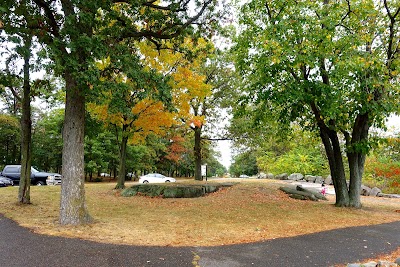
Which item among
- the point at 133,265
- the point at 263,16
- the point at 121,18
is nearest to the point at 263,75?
the point at 263,16

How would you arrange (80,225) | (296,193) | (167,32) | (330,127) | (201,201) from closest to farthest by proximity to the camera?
(80,225), (167,32), (330,127), (201,201), (296,193)

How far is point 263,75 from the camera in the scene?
10.1 meters

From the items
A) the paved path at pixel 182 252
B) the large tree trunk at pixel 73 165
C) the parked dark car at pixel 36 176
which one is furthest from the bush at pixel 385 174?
the parked dark car at pixel 36 176

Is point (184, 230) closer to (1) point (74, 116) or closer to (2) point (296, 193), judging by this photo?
(1) point (74, 116)

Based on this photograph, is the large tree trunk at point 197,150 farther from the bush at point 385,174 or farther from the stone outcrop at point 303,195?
the bush at point 385,174

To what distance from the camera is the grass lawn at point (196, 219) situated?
6586 mm

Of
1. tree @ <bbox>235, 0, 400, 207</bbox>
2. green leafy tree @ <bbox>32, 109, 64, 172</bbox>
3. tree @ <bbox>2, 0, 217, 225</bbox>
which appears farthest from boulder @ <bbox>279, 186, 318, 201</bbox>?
green leafy tree @ <bbox>32, 109, 64, 172</bbox>

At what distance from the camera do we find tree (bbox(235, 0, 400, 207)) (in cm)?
902

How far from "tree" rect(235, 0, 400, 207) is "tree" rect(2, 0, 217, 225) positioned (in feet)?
8.27

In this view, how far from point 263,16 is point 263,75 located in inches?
107

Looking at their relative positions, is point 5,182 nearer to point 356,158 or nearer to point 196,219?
point 196,219

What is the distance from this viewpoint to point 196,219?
8.81m

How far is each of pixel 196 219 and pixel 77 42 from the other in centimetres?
575

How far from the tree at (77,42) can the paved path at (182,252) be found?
1.41 meters
